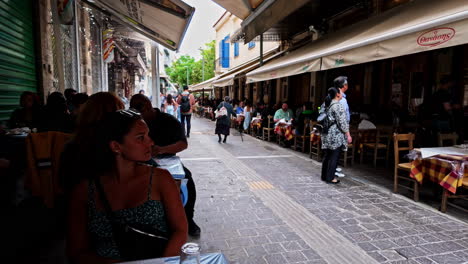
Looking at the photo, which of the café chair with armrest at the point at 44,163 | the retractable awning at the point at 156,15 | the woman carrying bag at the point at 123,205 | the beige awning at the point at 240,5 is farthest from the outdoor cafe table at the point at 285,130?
the woman carrying bag at the point at 123,205

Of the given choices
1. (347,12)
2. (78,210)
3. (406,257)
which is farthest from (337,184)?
(347,12)

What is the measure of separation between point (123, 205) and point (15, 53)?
16.3 feet

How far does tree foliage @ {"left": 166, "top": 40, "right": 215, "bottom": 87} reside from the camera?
141 ft

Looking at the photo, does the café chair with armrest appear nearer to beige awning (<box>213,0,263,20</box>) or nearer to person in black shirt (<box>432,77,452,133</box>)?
beige awning (<box>213,0,263,20</box>)

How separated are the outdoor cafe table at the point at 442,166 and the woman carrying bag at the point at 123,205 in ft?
12.9

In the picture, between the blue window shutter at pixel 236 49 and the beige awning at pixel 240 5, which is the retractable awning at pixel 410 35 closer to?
the beige awning at pixel 240 5

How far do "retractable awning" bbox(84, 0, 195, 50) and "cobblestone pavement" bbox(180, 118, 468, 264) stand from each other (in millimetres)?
3254

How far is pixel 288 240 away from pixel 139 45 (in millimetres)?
12752

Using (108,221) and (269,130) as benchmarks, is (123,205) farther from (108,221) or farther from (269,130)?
(269,130)

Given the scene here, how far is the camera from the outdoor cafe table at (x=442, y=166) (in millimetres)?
3986

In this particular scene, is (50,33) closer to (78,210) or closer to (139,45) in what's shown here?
(78,210)

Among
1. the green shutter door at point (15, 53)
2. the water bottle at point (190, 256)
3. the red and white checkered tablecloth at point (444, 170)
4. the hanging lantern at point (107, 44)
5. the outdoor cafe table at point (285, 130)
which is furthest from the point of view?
the hanging lantern at point (107, 44)

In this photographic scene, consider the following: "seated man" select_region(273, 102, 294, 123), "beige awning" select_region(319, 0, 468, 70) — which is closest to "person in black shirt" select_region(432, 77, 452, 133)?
"beige awning" select_region(319, 0, 468, 70)

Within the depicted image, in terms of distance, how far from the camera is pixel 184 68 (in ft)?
176
